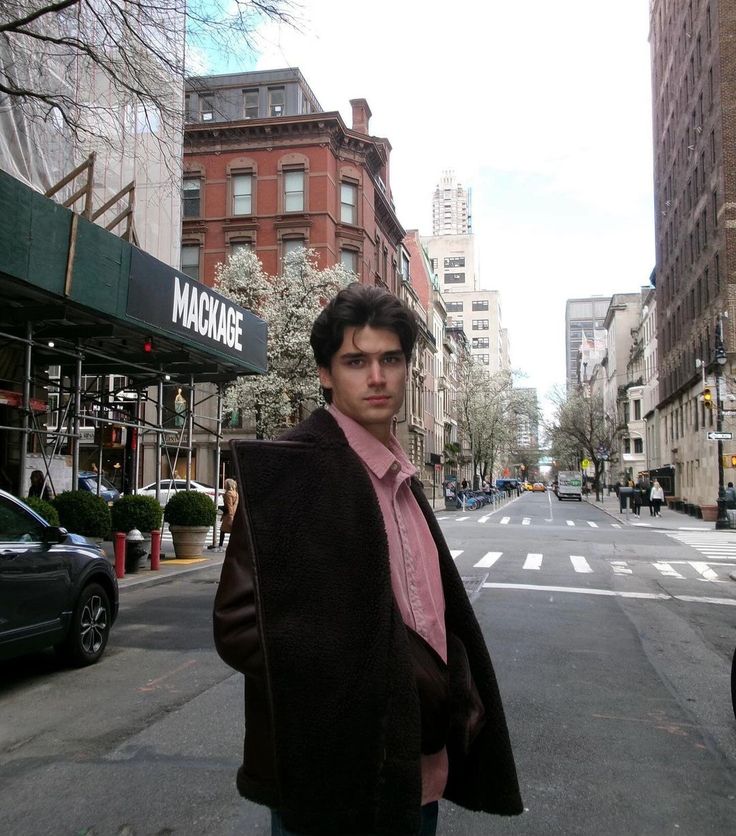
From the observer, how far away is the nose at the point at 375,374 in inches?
76.3

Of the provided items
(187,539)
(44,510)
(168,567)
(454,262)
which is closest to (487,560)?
(187,539)

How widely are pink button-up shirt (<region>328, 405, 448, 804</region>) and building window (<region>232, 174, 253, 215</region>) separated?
139 feet

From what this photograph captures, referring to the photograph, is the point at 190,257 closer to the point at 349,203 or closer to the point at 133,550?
the point at 349,203

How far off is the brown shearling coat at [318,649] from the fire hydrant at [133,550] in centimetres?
1204

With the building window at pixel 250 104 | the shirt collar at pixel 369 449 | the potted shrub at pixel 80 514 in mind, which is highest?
the building window at pixel 250 104

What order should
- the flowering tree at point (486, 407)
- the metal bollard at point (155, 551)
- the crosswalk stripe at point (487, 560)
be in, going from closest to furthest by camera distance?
the metal bollard at point (155, 551)
the crosswalk stripe at point (487, 560)
the flowering tree at point (486, 407)

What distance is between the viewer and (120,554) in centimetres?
1230

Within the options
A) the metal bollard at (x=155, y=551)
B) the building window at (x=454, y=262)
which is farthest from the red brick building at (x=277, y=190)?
the building window at (x=454, y=262)

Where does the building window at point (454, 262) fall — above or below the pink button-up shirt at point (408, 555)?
above

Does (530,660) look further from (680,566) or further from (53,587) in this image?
(680,566)

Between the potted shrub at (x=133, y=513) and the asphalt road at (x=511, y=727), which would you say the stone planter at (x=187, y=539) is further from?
the asphalt road at (x=511, y=727)

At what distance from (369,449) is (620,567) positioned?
15037 millimetres

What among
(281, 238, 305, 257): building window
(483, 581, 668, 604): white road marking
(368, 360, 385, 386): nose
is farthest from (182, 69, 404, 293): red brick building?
(368, 360, 385, 386): nose

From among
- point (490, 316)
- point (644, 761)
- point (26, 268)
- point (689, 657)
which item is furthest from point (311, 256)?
point (490, 316)
